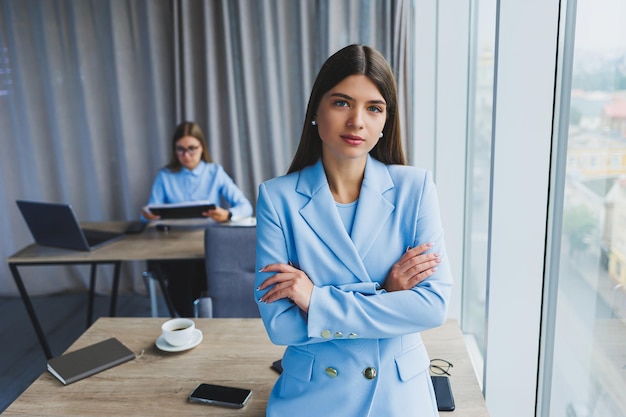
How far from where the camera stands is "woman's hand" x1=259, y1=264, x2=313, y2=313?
1.21 m

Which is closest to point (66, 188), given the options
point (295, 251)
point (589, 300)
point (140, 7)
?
point (140, 7)

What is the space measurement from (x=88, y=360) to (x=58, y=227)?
1.54 meters

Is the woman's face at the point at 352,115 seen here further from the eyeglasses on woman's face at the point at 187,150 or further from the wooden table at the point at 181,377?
the eyeglasses on woman's face at the point at 187,150

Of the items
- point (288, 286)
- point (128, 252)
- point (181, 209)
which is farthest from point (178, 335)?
point (181, 209)

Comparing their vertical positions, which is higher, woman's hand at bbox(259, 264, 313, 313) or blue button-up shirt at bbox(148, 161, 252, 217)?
woman's hand at bbox(259, 264, 313, 313)

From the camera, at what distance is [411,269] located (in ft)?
4.08

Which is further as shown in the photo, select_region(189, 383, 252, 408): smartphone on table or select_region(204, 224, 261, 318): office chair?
select_region(204, 224, 261, 318): office chair

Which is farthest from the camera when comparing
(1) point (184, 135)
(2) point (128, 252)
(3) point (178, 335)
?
(1) point (184, 135)

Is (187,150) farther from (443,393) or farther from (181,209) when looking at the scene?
(443,393)

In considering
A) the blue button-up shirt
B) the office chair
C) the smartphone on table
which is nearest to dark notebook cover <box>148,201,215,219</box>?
the blue button-up shirt

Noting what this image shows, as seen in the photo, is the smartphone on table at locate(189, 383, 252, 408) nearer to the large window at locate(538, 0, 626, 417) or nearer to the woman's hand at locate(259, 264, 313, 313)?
the woman's hand at locate(259, 264, 313, 313)

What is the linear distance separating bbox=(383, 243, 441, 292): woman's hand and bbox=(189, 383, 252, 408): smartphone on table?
48cm

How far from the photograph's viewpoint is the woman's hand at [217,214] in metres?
3.19

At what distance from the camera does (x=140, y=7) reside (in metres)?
4.20
